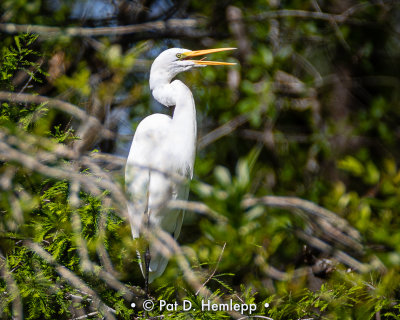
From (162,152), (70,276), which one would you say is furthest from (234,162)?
(70,276)

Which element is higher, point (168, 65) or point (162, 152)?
point (168, 65)

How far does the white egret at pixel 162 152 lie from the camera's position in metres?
1.66

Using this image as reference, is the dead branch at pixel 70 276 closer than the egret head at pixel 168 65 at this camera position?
Yes

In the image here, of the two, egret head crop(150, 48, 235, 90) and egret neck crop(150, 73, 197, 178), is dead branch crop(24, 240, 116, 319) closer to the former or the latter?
egret neck crop(150, 73, 197, 178)

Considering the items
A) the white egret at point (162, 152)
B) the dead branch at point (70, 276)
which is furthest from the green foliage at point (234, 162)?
the white egret at point (162, 152)

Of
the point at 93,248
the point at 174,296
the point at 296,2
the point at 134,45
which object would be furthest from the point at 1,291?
the point at 296,2

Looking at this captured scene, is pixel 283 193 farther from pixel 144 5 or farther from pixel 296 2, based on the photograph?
pixel 144 5

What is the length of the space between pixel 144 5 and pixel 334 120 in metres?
1.20

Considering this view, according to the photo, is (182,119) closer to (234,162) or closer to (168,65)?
(168,65)

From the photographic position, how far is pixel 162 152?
66.3 inches

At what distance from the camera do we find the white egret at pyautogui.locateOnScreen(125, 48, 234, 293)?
1.66 meters

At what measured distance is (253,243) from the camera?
1154 millimetres

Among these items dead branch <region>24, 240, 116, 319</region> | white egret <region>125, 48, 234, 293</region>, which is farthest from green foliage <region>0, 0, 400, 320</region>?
white egret <region>125, 48, 234, 293</region>

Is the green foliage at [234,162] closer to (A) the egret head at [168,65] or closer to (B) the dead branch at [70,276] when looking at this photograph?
(B) the dead branch at [70,276]
